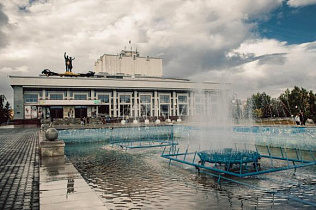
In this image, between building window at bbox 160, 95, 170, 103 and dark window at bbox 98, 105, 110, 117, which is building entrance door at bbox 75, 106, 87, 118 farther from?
building window at bbox 160, 95, 170, 103

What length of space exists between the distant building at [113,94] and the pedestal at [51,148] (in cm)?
3068

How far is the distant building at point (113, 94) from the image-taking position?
46.7m

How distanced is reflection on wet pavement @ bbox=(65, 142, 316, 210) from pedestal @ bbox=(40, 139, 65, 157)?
1553 mm

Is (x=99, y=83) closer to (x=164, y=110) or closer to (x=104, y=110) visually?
(x=104, y=110)

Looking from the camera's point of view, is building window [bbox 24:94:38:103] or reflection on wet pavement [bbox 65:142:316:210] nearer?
A: reflection on wet pavement [bbox 65:142:316:210]

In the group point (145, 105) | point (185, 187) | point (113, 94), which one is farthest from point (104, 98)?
point (185, 187)

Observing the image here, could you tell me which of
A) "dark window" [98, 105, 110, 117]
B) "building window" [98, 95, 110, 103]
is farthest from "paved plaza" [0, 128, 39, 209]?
Result: "building window" [98, 95, 110, 103]

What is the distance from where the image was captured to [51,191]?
19.0 feet

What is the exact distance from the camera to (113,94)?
177 feet

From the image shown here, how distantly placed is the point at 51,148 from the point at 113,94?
43.2m

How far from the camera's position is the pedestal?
10.9 metres

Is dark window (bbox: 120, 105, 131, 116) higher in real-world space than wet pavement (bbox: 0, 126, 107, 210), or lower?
higher

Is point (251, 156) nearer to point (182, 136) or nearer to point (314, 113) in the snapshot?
point (182, 136)

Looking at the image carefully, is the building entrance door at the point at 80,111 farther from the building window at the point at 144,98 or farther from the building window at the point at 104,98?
the building window at the point at 144,98
